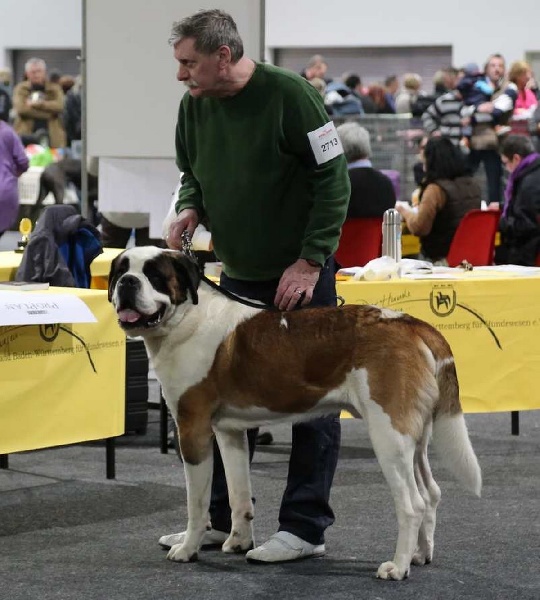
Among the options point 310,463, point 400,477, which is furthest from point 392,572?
point 310,463

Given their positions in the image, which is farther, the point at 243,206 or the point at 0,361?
the point at 0,361

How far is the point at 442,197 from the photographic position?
9.11 meters

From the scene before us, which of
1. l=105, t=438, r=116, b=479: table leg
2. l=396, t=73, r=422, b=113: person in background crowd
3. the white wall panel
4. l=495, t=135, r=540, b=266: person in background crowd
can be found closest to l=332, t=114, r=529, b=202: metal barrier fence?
l=396, t=73, r=422, b=113: person in background crowd

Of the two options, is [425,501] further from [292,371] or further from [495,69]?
[495,69]

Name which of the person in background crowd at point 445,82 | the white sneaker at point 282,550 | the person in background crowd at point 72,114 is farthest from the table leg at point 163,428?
the person in background crowd at point 445,82

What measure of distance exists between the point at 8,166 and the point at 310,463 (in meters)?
7.77

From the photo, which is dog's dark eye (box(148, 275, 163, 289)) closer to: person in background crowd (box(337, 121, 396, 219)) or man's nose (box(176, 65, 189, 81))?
man's nose (box(176, 65, 189, 81))

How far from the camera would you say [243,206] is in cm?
418

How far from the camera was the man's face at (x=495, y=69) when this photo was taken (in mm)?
17188

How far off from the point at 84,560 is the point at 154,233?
3.43 meters

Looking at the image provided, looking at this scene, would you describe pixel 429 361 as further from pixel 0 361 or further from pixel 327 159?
pixel 0 361

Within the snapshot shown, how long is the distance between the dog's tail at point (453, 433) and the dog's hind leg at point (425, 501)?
10 cm

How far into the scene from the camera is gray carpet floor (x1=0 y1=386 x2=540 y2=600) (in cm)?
395

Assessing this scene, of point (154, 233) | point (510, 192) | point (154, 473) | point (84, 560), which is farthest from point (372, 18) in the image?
point (84, 560)
